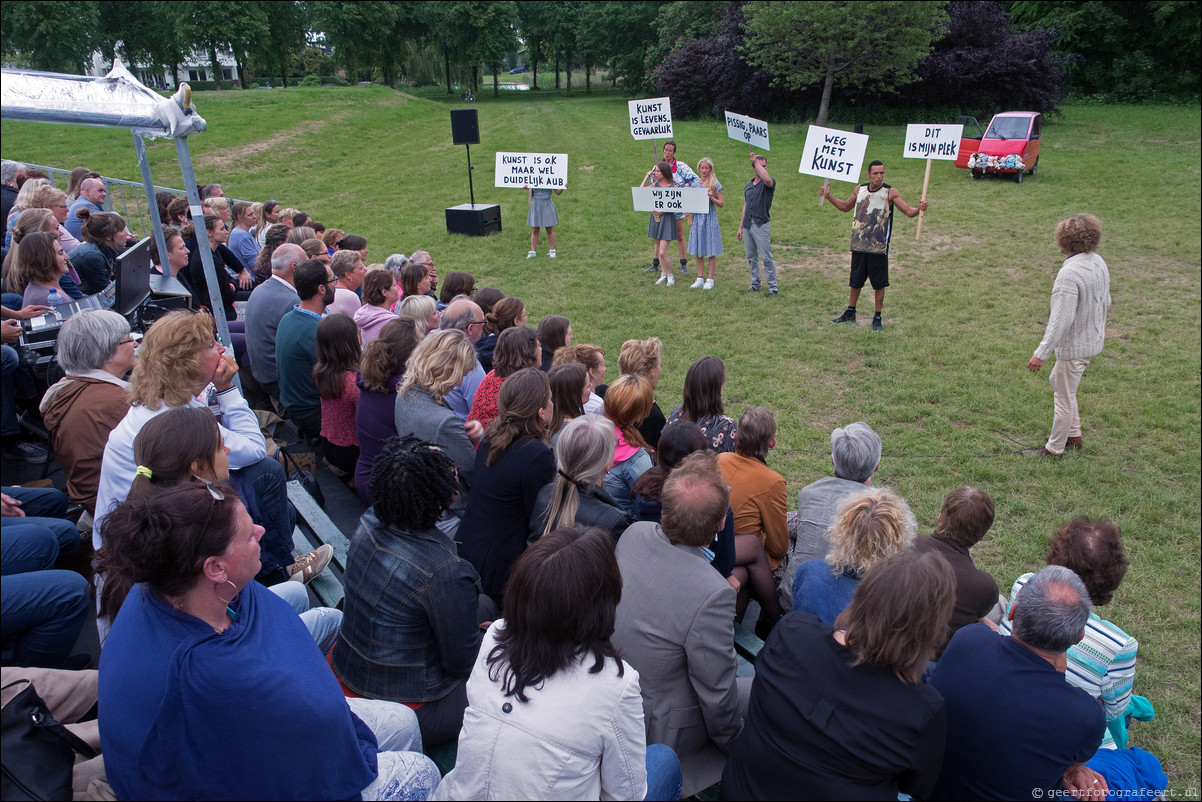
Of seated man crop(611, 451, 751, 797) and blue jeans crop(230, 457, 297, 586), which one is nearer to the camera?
seated man crop(611, 451, 751, 797)

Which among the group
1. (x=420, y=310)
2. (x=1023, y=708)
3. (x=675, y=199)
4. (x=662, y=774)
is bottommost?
(x=662, y=774)

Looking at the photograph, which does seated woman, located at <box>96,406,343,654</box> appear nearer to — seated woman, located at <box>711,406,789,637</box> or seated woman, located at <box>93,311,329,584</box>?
seated woman, located at <box>93,311,329,584</box>

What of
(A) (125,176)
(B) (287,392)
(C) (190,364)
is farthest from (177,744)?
(A) (125,176)

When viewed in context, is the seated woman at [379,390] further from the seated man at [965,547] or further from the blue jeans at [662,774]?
the seated man at [965,547]

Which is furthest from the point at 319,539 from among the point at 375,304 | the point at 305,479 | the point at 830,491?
the point at 830,491

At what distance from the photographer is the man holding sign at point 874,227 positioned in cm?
915

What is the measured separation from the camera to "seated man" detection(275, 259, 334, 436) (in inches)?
215

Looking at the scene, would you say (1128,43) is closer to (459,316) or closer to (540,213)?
(540,213)

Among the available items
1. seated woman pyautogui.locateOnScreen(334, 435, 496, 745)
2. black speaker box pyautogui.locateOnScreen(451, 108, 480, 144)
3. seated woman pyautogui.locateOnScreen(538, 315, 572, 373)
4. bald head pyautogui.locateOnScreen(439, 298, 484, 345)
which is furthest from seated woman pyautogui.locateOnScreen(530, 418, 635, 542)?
black speaker box pyautogui.locateOnScreen(451, 108, 480, 144)

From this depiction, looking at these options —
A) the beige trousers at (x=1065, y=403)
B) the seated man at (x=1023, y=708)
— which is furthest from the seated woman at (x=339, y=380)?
the beige trousers at (x=1065, y=403)

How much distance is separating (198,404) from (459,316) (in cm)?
238

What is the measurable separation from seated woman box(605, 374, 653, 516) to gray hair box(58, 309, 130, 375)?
106 inches

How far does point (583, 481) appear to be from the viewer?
11.2ft

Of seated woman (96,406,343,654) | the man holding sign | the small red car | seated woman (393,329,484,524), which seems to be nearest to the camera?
seated woman (96,406,343,654)
